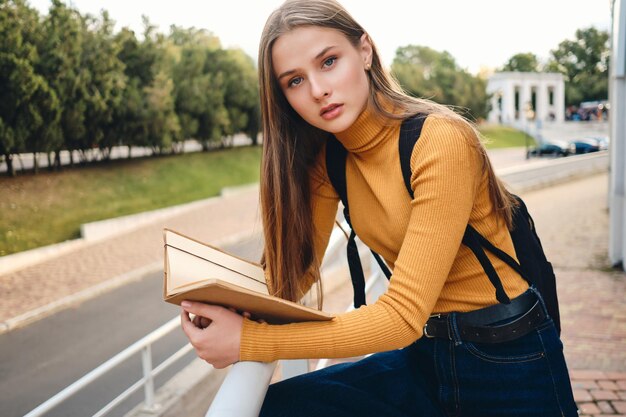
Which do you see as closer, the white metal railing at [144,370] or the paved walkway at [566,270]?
the white metal railing at [144,370]

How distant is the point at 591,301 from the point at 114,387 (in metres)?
5.31

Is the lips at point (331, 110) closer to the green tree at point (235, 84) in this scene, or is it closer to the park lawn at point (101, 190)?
the park lawn at point (101, 190)

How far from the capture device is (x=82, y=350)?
7.86 metres

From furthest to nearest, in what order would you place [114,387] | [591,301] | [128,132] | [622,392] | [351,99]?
[128,132] → [591,301] → [114,387] → [622,392] → [351,99]

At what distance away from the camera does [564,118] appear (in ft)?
243

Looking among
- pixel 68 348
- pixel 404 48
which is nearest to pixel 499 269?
pixel 68 348

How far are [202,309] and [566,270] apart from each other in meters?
8.27

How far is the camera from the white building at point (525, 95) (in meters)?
69.2

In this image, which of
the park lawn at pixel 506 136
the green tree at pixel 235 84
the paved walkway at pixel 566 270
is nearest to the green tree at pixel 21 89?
the paved walkway at pixel 566 270

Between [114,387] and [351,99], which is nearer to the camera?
[351,99]

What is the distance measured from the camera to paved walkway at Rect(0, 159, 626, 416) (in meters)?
4.56

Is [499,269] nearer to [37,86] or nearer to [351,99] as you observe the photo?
[351,99]

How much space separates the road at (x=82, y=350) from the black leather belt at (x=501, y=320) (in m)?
3.87

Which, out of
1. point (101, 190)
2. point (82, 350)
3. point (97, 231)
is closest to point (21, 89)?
point (97, 231)
